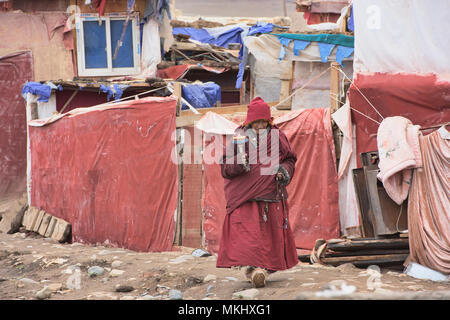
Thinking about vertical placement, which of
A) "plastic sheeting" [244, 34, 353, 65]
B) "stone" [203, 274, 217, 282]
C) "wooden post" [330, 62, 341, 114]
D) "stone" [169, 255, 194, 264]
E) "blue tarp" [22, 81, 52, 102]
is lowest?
"stone" [169, 255, 194, 264]

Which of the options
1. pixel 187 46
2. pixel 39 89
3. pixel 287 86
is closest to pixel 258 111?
pixel 287 86

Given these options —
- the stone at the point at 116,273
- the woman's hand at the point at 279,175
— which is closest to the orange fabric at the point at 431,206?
the woman's hand at the point at 279,175

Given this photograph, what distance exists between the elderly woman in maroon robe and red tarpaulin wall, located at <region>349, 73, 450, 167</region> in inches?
82.1

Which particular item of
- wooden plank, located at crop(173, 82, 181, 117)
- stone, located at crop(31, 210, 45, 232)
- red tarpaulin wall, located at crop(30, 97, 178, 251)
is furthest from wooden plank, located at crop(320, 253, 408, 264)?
stone, located at crop(31, 210, 45, 232)

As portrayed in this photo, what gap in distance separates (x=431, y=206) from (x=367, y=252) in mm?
848

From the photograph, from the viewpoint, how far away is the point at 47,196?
45.2 ft

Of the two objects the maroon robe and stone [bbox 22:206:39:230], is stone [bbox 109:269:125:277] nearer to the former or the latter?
the maroon robe

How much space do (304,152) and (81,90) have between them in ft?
25.8

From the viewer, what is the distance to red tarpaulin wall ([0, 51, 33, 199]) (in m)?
17.0

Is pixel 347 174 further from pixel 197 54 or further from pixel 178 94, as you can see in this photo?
pixel 197 54

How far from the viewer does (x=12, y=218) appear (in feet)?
46.8

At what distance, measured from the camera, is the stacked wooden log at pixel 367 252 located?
7.17 m

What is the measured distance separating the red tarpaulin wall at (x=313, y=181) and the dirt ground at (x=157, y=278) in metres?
0.96

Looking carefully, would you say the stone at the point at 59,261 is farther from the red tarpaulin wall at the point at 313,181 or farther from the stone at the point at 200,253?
the red tarpaulin wall at the point at 313,181
